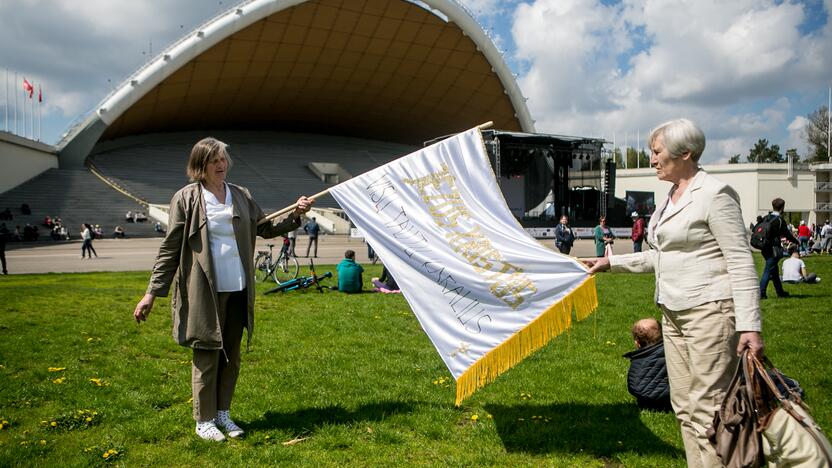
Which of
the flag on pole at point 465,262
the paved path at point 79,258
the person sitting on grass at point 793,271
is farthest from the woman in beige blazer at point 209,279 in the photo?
the paved path at point 79,258

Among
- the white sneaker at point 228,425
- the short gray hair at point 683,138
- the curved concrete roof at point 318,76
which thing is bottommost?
the white sneaker at point 228,425

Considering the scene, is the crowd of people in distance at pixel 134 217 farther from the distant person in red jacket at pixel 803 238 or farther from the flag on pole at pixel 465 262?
the flag on pole at pixel 465 262

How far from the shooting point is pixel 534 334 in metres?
3.81

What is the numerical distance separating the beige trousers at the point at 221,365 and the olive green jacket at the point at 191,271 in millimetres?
99

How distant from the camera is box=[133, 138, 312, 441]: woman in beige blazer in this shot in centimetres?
387

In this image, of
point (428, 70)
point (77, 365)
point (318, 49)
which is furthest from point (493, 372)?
point (428, 70)

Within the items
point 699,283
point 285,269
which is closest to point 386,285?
point 285,269

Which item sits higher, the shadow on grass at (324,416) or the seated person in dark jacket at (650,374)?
the seated person in dark jacket at (650,374)

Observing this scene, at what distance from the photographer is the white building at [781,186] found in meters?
45.7

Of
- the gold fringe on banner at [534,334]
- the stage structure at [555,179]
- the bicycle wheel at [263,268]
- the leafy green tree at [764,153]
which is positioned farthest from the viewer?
the leafy green tree at [764,153]

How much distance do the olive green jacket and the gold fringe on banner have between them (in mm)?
1669

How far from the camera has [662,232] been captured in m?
2.98

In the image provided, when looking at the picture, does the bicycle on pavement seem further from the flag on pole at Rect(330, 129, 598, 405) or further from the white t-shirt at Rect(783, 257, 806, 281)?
the white t-shirt at Rect(783, 257, 806, 281)

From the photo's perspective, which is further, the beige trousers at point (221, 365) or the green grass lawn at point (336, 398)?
the beige trousers at point (221, 365)
